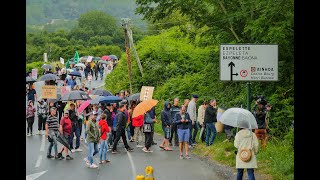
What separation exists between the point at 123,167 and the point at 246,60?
16.0 ft

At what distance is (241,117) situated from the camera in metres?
13.8

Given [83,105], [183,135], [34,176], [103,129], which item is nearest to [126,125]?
[83,105]

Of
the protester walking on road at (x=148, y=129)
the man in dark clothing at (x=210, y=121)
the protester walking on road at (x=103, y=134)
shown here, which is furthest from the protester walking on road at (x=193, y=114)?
the protester walking on road at (x=103, y=134)

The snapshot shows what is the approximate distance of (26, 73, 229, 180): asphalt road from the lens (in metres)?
16.6

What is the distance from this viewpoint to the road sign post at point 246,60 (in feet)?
57.3

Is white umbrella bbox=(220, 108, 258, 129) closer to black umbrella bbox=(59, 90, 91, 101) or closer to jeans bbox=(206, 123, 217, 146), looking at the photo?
jeans bbox=(206, 123, 217, 146)

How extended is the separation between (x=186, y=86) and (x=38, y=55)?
9239 centimetres

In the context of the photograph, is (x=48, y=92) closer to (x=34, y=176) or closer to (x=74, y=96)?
(x=74, y=96)

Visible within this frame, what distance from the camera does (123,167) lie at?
1803 centimetres

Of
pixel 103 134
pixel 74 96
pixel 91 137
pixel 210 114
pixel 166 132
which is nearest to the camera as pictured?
pixel 91 137
